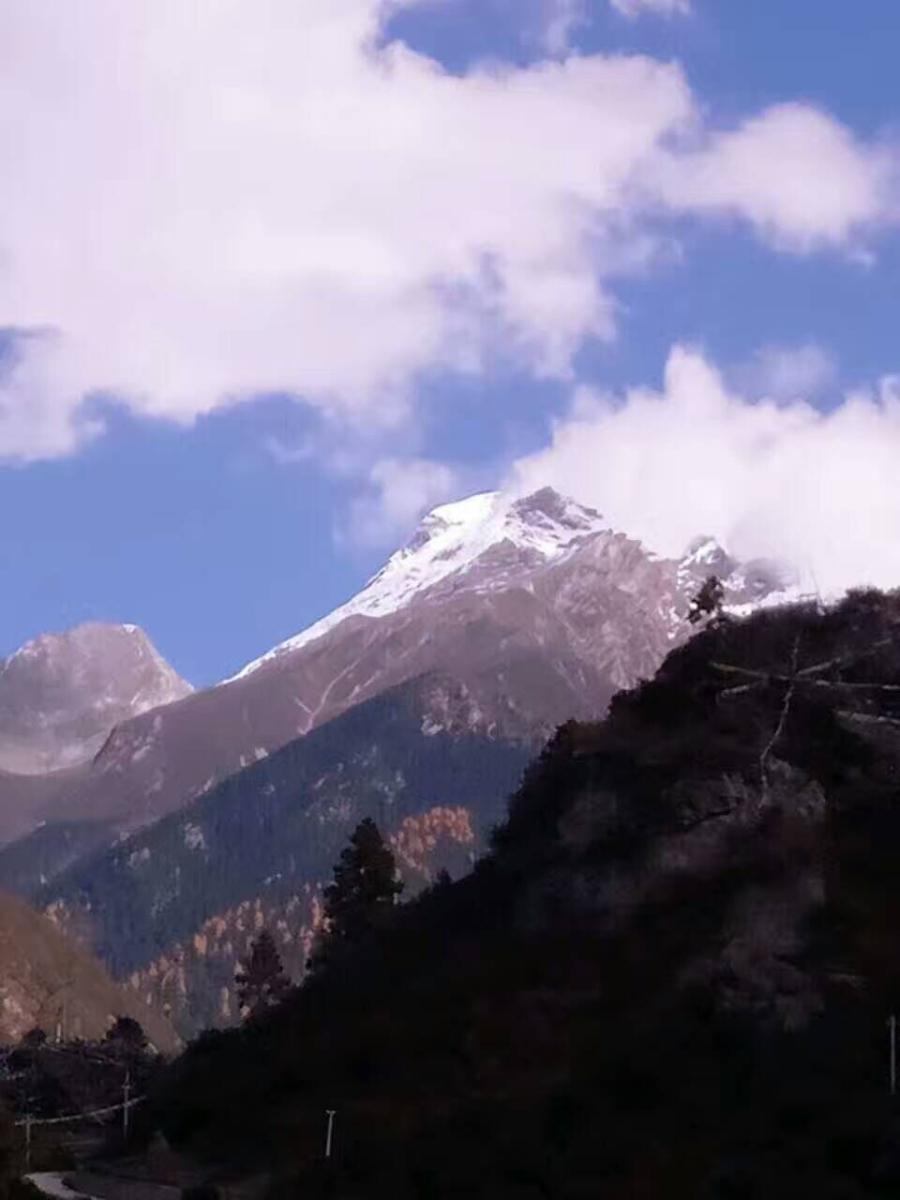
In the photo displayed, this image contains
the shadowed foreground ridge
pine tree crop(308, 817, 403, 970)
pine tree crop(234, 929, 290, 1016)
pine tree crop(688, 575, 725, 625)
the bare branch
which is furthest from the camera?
pine tree crop(234, 929, 290, 1016)

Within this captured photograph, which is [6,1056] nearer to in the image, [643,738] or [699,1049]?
[643,738]

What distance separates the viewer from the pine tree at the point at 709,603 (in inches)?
3066

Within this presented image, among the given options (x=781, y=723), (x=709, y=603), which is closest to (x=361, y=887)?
(x=709, y=603)

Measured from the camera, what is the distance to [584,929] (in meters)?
61.6

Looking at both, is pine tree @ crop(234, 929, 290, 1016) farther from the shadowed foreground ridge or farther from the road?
the shadowed foreground ridge

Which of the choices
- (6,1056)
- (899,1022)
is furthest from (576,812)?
(6,1056)

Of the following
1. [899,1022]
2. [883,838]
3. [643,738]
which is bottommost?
[899,1022]

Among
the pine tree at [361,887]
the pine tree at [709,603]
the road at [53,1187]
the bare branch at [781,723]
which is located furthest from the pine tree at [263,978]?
the bare branch at [781,723]

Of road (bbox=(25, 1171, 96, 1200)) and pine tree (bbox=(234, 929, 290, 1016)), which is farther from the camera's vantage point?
pine tree (bbox=(234, 929, 290, 1016))

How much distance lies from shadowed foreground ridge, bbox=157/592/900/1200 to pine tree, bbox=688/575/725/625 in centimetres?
324

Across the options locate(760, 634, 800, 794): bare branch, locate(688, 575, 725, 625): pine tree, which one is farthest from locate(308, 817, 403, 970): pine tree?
locate(760, 634, 800, 794): bare branch

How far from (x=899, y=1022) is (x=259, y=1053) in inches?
1169

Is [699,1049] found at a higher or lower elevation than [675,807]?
lower

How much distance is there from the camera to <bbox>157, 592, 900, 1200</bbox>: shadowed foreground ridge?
49.5 metres
